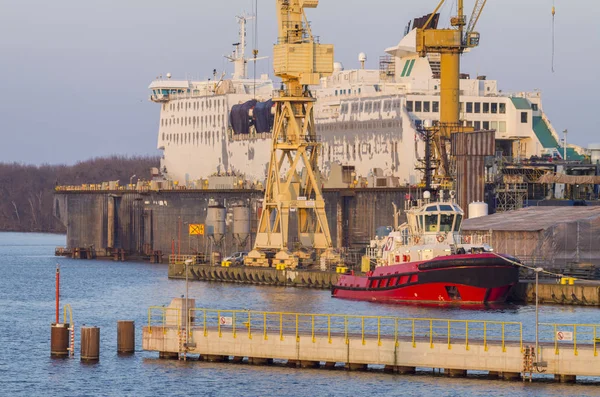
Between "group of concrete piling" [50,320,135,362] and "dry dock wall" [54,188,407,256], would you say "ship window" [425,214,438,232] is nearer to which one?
"group of concrete piling" [50,320,135,362]

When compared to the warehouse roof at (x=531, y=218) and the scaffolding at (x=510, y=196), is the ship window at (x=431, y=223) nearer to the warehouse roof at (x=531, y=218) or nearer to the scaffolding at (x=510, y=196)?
the warehouse roof at (x=531, y=218)

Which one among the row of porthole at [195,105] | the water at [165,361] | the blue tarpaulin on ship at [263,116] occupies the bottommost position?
the water at [165,361]

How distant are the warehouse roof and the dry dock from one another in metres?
26.7

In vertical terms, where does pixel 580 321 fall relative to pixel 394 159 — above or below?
below

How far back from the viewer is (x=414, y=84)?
365ft

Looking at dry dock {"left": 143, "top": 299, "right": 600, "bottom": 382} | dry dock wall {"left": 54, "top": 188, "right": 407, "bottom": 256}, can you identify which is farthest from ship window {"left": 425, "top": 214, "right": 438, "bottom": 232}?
dry dock wall {"left": 54, "top": 188, "right": 407, "bottom": 256}

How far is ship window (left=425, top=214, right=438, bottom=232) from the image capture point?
68.4m

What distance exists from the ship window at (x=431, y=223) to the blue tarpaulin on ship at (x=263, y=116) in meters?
54.1

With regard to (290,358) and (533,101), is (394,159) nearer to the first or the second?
(533,101)

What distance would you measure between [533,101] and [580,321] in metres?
54.0

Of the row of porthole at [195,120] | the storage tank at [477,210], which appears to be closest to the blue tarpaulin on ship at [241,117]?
the row of porthole at [195,120]

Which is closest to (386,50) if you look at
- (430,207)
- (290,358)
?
(430,207)

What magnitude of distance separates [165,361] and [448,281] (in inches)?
829

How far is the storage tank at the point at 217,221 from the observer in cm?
10675
